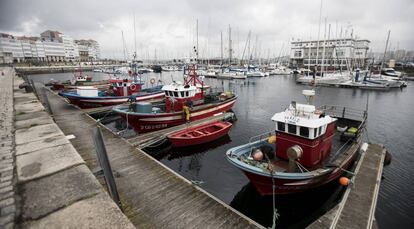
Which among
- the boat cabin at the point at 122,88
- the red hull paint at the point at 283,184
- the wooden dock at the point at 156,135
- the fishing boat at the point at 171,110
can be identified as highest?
the boat cabin at the point at 122,88

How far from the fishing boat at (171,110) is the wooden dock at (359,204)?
1194 cm

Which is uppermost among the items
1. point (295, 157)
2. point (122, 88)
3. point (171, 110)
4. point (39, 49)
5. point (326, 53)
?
point (39, 49)

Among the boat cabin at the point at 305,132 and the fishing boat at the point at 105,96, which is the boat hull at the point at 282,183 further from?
the fishing boat at the point at 105,96

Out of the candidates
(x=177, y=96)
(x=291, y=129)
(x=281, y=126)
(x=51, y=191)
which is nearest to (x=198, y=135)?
(x=177, y=96)

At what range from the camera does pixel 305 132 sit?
9336 millimetres

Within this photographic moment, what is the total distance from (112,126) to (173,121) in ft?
27.1

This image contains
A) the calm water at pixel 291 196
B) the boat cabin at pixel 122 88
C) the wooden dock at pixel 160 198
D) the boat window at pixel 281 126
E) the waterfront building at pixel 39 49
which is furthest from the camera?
the waterfront building at pixel 39 49

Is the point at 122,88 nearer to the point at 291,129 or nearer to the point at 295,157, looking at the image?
the point at 291,129

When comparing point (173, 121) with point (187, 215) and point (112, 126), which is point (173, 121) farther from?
point (187, 215)

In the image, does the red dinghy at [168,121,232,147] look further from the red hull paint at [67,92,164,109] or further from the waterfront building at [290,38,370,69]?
the waterfront building at [290,38,370,69]

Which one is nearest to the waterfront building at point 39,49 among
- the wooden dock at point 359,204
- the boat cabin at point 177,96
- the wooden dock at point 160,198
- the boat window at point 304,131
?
the boat cabin at point 177,96

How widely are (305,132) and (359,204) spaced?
3.31m

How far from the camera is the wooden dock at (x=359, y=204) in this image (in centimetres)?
676

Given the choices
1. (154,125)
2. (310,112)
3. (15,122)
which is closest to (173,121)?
(154,125)
